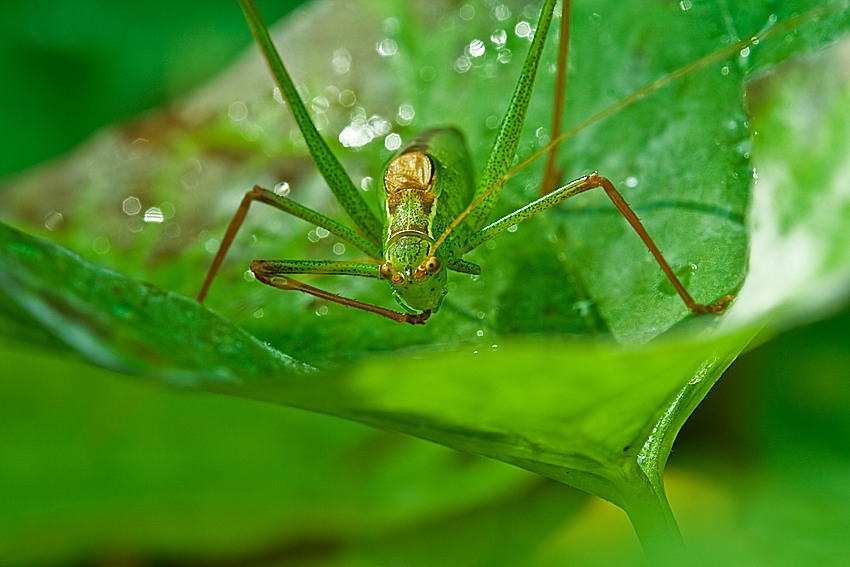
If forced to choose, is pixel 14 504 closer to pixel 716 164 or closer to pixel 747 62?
pixel 716 164

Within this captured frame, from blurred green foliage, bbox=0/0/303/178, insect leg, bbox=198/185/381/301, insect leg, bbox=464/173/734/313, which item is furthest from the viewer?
blurred green foliage, bbox=0/0/303/178

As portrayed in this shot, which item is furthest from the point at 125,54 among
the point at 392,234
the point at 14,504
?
the point at 14,504

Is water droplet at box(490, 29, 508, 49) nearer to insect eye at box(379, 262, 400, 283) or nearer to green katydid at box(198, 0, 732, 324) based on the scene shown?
green katydid at box(198, 0, 732, 324)

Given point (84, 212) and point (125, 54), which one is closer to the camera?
point (84, 212)

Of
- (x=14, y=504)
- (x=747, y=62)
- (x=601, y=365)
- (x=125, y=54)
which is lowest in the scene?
(x=601, y=365)

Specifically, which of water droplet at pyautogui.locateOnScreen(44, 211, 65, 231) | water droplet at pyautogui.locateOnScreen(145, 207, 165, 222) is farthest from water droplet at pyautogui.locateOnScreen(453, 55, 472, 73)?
water droplet at pyautogui.locateOnScreen(44, 211, 65, 231)

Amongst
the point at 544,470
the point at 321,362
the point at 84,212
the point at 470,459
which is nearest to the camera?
the point at 544,470

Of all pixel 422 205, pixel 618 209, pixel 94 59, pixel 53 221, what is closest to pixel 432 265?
pixel 422 205
